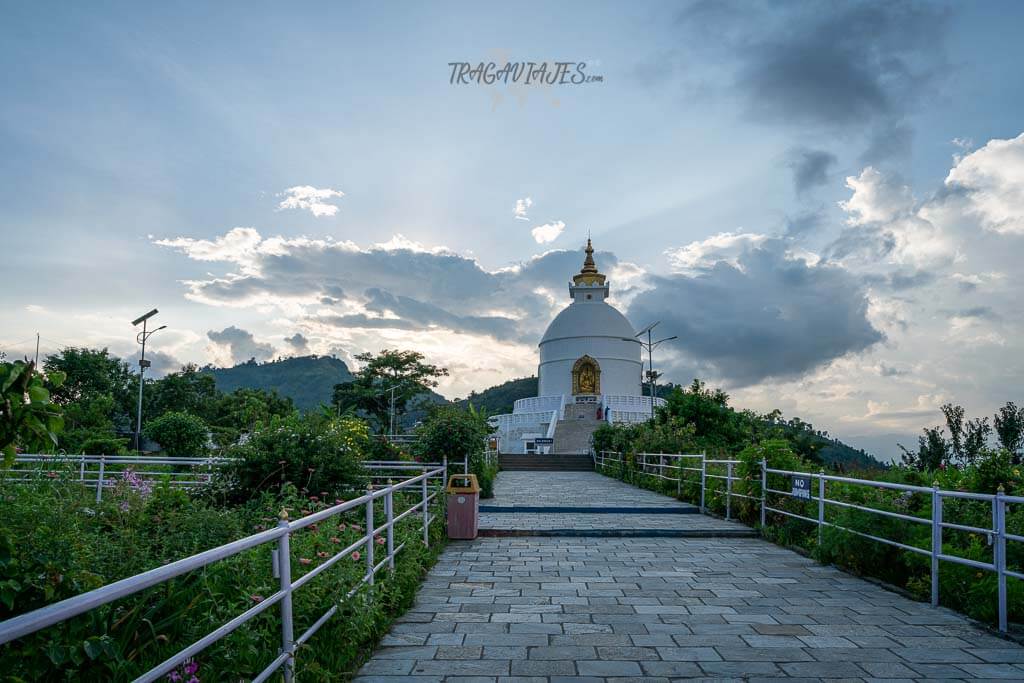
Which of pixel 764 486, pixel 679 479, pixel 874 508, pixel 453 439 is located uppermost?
pixel 453 439

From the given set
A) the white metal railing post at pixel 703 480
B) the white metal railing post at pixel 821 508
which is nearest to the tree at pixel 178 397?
the white metal railing post at pixel 703 480

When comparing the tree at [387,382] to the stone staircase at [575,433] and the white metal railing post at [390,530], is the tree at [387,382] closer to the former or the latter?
the stone staircase at [575,433]

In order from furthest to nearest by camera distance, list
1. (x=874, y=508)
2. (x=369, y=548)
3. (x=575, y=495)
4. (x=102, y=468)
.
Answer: (x=575, y=495) → (x=102, y=468) → (x=874, y=508) → (x=369, y=548)

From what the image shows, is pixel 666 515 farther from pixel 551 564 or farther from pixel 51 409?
pixel 51 409

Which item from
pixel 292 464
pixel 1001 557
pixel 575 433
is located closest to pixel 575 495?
pixel 292 464

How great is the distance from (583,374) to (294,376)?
90132 mm

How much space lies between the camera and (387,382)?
206 feet

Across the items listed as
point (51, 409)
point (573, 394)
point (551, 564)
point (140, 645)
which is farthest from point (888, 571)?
point (573, 394)

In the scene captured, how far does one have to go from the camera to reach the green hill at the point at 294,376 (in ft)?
429

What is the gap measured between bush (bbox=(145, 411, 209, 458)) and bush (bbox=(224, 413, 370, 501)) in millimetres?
17759

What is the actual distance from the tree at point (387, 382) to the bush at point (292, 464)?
51.8 m

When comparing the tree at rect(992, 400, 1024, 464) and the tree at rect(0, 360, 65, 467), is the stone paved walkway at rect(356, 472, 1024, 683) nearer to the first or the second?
the tree at rect(0, 360, 65, 467)

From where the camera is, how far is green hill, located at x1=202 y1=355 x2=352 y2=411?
5153 inches

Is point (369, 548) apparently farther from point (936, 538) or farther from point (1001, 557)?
point (936, 538)
